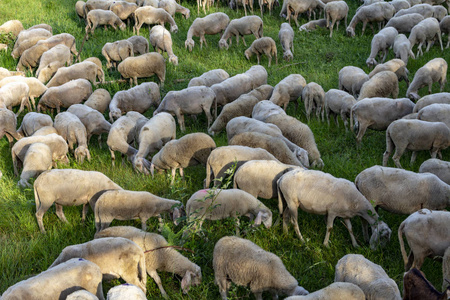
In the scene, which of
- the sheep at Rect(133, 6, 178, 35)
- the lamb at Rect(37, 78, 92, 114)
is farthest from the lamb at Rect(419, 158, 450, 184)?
the sheep at Rect(133, 6, 178, 35)

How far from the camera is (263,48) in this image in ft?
45.1

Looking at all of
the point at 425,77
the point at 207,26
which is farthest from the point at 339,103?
the point at 207,26

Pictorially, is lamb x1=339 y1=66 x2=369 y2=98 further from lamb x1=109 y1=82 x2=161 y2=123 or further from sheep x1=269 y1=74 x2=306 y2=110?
lamb x1=109 y1=82 x2=161 y2=123

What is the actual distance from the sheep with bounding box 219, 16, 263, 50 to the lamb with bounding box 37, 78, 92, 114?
17.5 ft

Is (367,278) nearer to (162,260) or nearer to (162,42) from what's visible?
(162,260)

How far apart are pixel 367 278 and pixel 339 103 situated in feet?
19.1

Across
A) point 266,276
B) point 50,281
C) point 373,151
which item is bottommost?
point 373,151

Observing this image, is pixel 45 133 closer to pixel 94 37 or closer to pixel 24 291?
pixel 24 291

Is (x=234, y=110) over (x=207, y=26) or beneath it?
beneath

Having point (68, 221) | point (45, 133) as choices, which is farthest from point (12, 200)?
point (45, 133)

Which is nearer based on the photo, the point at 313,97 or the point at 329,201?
the point at 329,201

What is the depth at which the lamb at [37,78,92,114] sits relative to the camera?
36.1ft

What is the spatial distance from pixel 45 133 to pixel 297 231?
5.47 meters

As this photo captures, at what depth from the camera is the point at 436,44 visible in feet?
48.2
